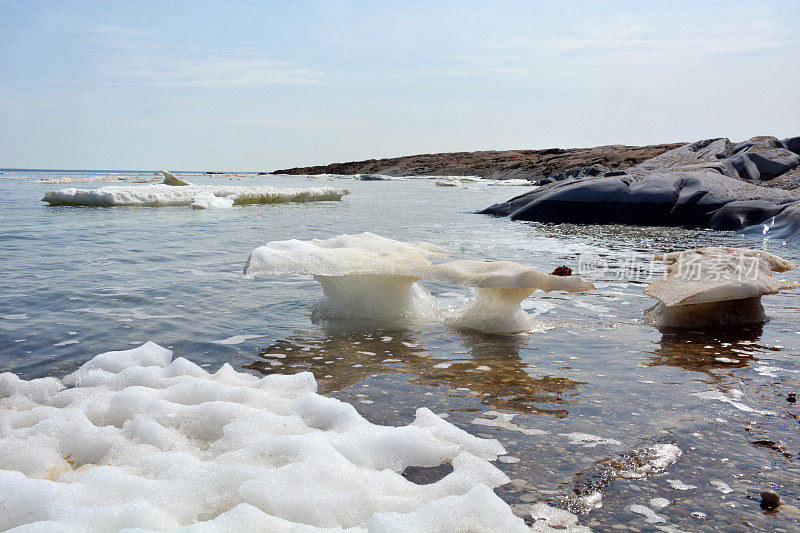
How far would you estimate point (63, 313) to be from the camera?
233 inches

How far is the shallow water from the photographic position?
8.94ft

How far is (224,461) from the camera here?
9.23 ft

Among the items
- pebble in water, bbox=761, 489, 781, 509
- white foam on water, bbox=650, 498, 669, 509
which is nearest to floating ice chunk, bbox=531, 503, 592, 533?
white foam on water, bbox=650, 498, 669, 509

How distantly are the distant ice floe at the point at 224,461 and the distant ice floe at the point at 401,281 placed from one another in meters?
1.51

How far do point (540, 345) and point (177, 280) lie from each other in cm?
498

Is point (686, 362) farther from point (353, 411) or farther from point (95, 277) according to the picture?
point (95, 277)

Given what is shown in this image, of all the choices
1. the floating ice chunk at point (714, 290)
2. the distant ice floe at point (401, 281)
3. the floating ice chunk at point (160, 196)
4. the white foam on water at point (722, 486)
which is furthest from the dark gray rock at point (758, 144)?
the white foam on water at point (722, 486)

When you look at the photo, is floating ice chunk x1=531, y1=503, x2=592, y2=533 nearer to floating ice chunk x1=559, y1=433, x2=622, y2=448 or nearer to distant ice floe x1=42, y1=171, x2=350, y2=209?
floating ice chunk x1=559, y1=433, x2=622, y2=448

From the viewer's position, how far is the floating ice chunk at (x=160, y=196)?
2002 cm

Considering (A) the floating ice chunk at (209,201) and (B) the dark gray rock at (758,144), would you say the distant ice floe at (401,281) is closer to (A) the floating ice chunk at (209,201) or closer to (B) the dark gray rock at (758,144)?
(A) the floating ice chunk at (209,201)

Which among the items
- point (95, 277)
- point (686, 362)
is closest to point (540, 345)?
point (686, 362)

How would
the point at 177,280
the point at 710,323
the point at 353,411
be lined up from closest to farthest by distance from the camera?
1. the point at 353,411
2. the point at 710,323
3. the point at 177,280

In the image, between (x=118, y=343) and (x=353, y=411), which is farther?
(x=118, y=343)

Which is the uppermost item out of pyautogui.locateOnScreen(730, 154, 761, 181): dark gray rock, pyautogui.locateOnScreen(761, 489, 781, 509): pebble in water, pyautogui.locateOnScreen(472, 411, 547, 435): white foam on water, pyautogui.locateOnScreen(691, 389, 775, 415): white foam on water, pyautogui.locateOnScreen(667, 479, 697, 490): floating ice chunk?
pyautogui.locateOnScreen(730, 154, 761, 181): dark gray rock
